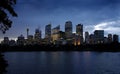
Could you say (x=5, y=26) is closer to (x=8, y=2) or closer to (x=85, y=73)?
(x=8, y=2)

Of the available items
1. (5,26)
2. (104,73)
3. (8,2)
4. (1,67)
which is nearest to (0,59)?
(1,67)

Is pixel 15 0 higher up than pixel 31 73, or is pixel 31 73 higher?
pixel 15 0

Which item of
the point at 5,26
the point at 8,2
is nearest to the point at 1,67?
the point at 5,26

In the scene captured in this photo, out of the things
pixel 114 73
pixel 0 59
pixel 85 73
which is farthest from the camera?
pixel 85 73

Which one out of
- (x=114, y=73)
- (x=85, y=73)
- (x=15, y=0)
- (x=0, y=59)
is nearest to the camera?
(x=0, y=59)

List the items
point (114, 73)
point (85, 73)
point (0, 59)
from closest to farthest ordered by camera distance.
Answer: point (0, 59)
point (114, 73)
point (85, 73)

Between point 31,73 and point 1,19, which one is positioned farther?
point 31,73

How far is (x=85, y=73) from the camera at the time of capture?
82875mm

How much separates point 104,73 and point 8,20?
66713 mm

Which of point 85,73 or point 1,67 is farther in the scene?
point 85,73

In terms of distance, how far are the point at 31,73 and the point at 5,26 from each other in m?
68.7

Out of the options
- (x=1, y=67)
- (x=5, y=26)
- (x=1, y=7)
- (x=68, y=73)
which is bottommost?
(x=68, y=73)

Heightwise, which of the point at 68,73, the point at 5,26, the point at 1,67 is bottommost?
the point at 68,73

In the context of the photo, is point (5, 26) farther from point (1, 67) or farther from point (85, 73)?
point (85, 73)
